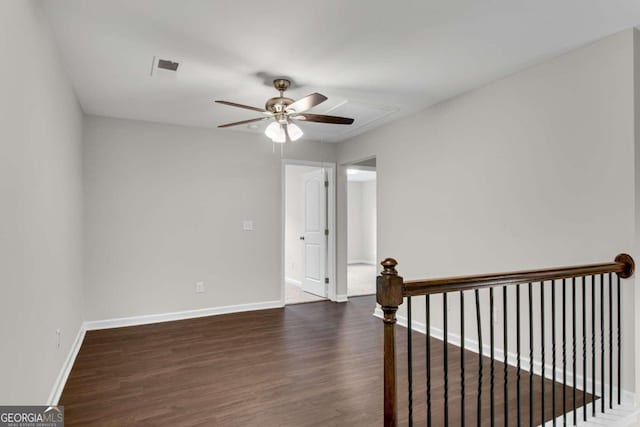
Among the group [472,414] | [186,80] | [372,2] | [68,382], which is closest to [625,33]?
[372,2]

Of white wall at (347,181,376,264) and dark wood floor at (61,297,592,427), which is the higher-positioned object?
white wall at (347,181,376,264)

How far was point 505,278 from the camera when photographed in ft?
6.00

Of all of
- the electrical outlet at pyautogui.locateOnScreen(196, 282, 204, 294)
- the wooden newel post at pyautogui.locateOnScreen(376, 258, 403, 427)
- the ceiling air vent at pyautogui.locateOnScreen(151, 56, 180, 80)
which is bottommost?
the electrical outlet at pyautogui.locateOnScreen(196, 282, 204, 294)

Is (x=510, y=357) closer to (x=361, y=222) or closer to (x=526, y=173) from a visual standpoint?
(x=526, y=173)

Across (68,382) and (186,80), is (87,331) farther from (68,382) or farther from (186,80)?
(186,80)

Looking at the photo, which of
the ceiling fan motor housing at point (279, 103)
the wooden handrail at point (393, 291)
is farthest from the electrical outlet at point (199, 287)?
the wooden handrail at point (393, 291)

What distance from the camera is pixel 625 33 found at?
8.01 feet

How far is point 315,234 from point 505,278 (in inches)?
170

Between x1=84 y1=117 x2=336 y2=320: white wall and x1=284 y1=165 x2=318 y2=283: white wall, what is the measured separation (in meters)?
1.57

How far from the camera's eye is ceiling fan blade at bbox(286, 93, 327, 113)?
9.03 ft

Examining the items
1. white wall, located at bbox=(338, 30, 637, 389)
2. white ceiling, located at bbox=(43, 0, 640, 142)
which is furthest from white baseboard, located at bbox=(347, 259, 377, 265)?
→ white ceiling, located at bbox=(43, 0, 640, 142)

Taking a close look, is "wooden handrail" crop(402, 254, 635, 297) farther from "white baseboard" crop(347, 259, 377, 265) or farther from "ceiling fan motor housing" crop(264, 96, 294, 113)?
"white baseboard" crop(347, 259, 377, 265)

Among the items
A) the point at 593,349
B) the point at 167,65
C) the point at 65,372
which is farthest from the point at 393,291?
the point at 65,372

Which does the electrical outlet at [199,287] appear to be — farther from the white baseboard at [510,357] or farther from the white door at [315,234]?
the white baseboard at [510,357]
